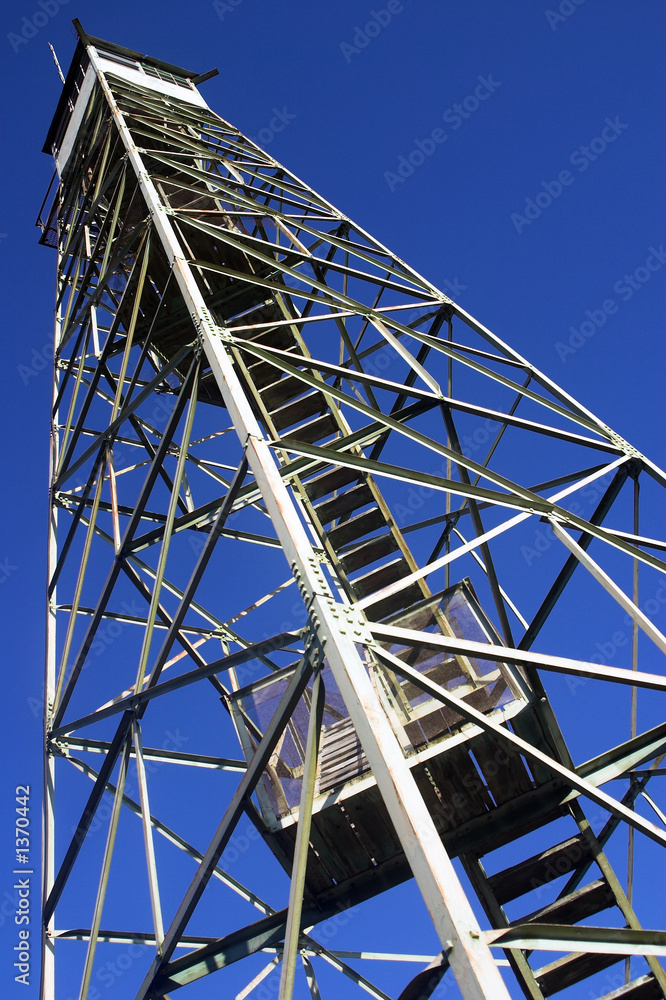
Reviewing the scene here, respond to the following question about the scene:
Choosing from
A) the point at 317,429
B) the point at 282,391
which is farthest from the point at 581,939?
the point at 282,391

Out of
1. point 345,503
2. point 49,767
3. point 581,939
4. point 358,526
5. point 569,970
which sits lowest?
point 569,970

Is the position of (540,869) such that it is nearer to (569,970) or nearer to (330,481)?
(569,970)

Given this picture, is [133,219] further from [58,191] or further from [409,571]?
[409,571]

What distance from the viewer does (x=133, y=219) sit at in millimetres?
15312

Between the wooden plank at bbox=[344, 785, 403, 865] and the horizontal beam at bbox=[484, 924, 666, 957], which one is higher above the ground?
the wooden plank at bbox=[344, 785, 403, 865]

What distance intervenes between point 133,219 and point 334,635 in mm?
12487

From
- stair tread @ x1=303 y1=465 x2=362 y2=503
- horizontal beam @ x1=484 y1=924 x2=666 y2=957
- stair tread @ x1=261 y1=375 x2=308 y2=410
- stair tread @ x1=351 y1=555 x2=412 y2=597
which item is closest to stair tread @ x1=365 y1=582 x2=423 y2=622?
stair tread @ x1=351 y1=555 x2=412 y2=597

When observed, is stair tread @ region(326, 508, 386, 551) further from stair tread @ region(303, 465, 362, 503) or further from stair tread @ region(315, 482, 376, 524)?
stair tread @ region(303, 465, 362, 503)

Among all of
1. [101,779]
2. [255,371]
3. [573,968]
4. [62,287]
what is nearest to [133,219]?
[62,287]

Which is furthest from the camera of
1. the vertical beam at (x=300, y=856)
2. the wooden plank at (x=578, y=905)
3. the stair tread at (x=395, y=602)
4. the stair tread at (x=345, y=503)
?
the stair tread at (x=345, y=503)

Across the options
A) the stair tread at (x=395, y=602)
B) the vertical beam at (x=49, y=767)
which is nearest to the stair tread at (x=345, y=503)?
the stair tread at (x=395, y=602)

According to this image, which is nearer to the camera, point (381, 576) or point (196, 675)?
point (196, 675)

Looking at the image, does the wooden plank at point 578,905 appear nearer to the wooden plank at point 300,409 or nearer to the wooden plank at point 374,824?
the wooden plank at point 374,824

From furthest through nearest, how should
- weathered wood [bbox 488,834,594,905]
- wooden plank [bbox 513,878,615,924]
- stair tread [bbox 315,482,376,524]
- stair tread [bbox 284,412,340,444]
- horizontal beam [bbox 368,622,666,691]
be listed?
stair tread [bbox 284,412,340,444], stair tread [bbox 315,482,376,524], weathered wood [bbox 488,834,594,905], wooden plank [bbox 513,878,615,924], horizontal beam [bbox 368,622,666,691]
